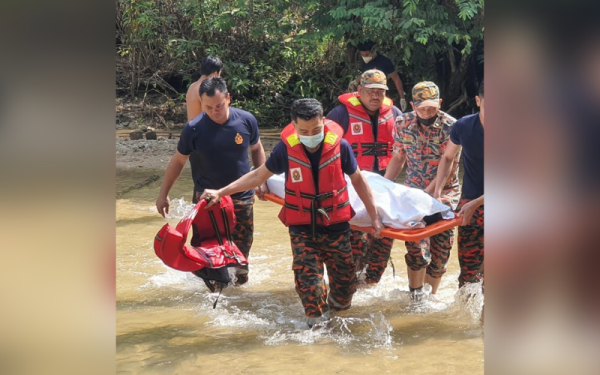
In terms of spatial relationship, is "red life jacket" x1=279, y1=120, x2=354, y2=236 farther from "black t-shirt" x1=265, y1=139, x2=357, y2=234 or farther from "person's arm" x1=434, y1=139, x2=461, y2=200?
"person's arm" x1=434, y1=139, x2=461, y2=200

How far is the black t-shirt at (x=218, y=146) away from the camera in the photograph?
5691mm

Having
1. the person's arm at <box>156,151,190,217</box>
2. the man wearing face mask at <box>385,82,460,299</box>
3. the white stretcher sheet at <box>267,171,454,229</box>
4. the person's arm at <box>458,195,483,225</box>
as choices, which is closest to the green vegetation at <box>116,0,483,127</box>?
the man wearing face mask at <box>385,82,460,299</box>

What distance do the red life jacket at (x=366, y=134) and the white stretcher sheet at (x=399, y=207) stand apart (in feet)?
2.49

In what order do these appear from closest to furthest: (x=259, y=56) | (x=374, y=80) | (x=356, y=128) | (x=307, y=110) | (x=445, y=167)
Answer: (x=307, y=110), (x=445, y=167), (x=374, y=80), (x=356, y=128), (x=259, y=56)

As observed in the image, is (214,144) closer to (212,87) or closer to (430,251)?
(212,87)

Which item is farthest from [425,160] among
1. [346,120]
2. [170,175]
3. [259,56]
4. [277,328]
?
[259,56]

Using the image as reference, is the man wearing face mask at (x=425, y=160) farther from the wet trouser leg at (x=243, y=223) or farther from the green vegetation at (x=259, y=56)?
the green vegetation at (x=259, y=56)

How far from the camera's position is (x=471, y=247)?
517 centimetres

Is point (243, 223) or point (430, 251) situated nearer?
point (430, 251)

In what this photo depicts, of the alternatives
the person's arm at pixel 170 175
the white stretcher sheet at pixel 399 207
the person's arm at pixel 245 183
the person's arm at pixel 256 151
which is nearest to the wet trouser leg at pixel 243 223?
the person's arm at pixel 256 151

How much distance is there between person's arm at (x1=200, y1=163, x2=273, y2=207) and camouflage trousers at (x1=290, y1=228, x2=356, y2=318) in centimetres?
41

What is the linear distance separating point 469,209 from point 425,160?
2.86 feet

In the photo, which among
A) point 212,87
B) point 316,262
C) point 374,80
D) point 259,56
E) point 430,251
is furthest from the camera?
point 259,56
